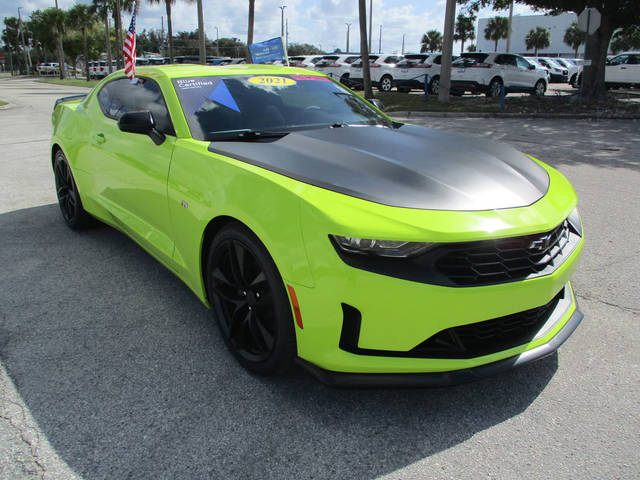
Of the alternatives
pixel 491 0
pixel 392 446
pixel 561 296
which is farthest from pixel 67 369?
pixel 491 0

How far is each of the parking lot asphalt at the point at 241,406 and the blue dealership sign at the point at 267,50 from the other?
6.17 metres

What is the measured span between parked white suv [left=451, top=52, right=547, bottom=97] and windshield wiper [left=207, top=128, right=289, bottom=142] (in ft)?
61.5

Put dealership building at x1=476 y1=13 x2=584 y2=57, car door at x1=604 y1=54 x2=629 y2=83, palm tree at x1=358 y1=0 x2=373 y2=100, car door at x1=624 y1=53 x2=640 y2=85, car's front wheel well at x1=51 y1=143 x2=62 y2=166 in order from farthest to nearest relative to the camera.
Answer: dealership building at x1=476 y1=13 x2=584 y2=57 → car door at x1=604 y1=54 x2=629 y2=83 → car door at x1=624 y1=53 x2=640 y2=85 → palm tree at x1=358 y1=0 x2=373 y2=100 → car's front wheel well at x1=51 y1=143 x2=62 y2=166

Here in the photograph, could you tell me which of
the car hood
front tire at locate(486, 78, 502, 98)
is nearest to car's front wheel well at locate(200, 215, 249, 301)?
the car hood

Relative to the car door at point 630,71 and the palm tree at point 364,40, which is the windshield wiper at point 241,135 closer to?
the palm tree at point 364,40

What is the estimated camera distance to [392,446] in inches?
82.3

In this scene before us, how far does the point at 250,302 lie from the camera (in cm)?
245

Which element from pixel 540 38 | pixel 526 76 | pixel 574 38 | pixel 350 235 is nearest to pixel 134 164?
pixel 350 235

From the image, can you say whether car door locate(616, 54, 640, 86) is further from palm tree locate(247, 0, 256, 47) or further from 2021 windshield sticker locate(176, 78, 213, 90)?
2021 windshield sticker locate(176, 78, 213, 90)

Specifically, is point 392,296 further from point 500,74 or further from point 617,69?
point 617,69

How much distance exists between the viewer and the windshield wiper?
2906 millimetres

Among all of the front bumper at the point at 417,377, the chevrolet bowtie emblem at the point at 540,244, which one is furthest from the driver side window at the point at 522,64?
the front bumper at the point at 417,377

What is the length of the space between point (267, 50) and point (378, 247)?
25.4ft

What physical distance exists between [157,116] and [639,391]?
3.07m
